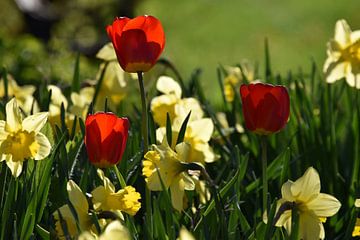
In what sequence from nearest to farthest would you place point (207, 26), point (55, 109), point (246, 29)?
1. point (55, 109)
2. point (246, 29)
3. point (207, 26)

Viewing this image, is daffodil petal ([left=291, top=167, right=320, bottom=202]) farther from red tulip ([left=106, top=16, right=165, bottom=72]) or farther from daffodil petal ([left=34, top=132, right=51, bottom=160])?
daffodil petal ([left=34, top=132, right=51, bottom=160])

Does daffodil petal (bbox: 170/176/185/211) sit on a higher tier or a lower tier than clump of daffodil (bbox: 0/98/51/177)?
lower

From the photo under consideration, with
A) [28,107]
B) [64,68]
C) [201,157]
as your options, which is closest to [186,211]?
[201,157]

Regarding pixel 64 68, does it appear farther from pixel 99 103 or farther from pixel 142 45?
pixel 142 45

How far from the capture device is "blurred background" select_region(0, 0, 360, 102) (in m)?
6.90

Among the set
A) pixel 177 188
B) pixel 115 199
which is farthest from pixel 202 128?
pixel 115 199

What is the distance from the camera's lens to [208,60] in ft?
27.1

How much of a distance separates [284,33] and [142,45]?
7477 millimetres

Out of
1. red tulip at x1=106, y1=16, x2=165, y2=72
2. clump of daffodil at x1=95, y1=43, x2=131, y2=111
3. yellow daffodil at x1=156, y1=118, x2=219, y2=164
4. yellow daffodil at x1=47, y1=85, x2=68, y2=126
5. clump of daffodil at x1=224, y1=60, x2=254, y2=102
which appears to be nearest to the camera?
red tulip at x1=106, y1=16, x2=165, y2=72

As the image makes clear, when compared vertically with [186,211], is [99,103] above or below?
above

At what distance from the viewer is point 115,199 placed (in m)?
1.57

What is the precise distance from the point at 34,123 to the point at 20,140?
0.16ft

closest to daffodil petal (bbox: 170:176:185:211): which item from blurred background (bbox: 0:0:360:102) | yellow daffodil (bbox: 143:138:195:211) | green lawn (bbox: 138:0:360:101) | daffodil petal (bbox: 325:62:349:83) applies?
yellow daffodil (bbox: 143:138:195:211)

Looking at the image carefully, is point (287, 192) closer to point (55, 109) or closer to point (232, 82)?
point (55, 109)
